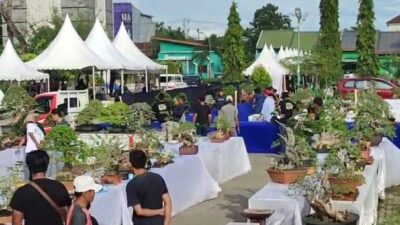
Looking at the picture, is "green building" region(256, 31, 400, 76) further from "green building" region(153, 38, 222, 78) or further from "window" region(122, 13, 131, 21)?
"window" region(122, 13, 131, 21)

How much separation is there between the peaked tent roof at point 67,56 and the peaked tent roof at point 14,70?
1.97 metres

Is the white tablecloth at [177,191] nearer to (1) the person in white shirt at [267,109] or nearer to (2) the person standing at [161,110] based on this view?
(2) the person standing at [161,110]

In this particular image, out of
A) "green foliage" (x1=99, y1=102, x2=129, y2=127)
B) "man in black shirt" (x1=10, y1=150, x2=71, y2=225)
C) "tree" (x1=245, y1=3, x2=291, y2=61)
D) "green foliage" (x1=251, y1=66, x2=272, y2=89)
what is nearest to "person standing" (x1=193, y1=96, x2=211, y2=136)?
"green foliage" (x1=99, y1=102, x2=129, y2=127)

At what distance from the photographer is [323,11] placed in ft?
162

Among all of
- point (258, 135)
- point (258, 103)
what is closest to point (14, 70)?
point (258, 103)

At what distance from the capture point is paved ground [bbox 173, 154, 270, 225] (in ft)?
34.4

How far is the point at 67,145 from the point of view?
9.30 metres

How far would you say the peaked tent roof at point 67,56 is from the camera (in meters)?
23.3

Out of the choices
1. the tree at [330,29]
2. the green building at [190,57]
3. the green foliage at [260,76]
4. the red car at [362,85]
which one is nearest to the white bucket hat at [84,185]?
the red car at [362,85]

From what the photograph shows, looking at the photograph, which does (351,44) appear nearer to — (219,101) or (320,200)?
(219,101)

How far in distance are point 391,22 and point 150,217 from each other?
367 feet

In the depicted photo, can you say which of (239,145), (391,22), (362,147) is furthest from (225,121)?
(391,22)

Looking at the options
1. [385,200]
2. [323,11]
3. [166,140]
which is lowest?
[385,200]

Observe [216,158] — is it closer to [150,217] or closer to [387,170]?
[387,170]
